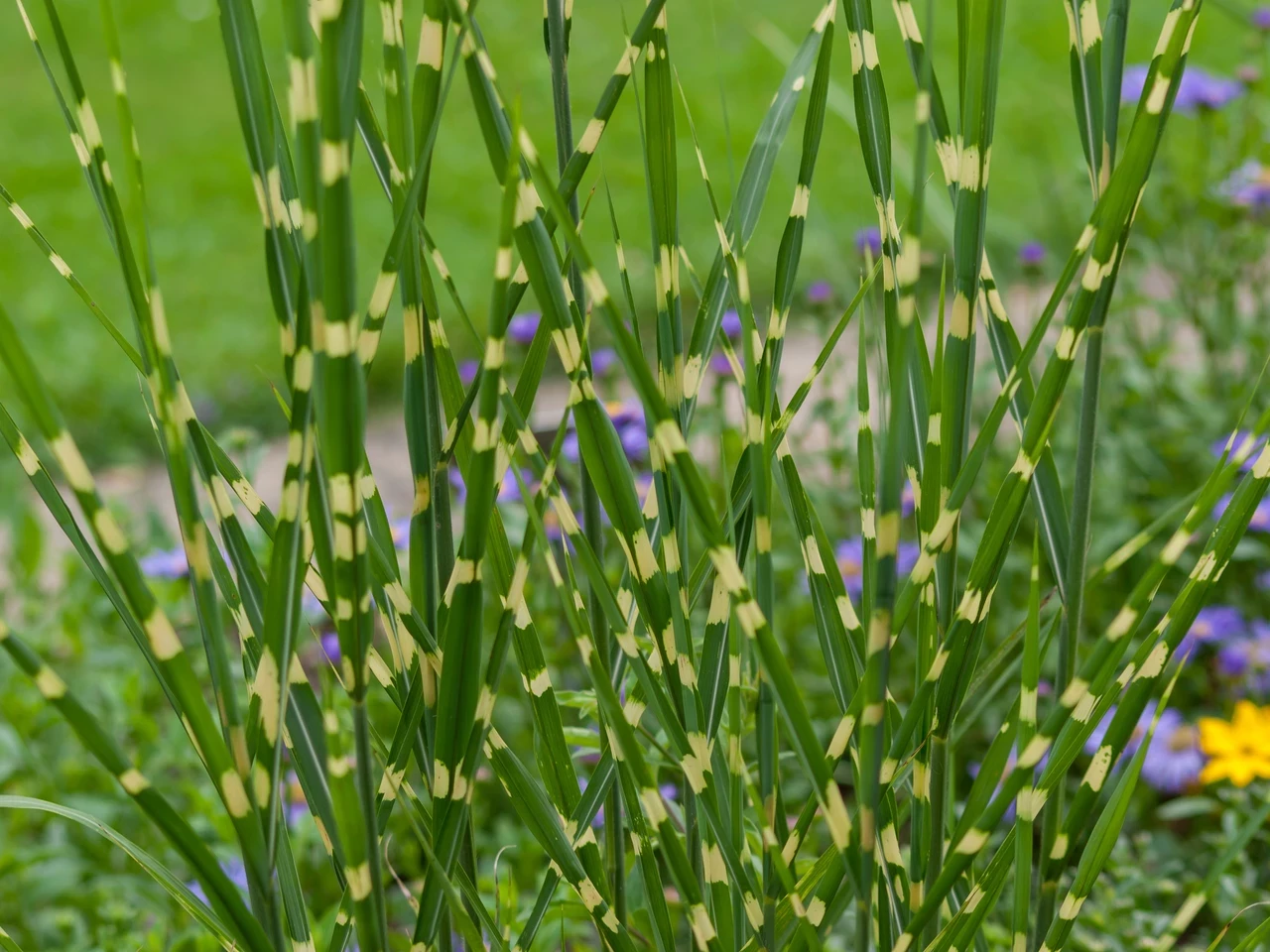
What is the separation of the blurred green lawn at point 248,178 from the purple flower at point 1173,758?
1001 mm

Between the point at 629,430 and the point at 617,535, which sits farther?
the point at 629,430

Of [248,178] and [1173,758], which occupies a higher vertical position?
[248,178]

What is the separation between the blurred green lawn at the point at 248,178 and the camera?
3.16 meters

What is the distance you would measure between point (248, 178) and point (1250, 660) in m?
3.58

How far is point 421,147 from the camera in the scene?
1.70ft

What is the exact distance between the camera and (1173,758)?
4.79 ft

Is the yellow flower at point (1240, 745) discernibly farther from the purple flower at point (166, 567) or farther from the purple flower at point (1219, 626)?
the purple flower at point (166, 567)

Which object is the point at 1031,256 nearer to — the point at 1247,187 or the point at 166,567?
the point at 1247,187

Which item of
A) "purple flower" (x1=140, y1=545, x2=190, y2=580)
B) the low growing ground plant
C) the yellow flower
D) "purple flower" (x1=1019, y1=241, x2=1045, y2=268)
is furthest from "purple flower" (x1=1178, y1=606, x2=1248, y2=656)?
"purple flower" (x1=140, y1=545, x2=190, y2=580)

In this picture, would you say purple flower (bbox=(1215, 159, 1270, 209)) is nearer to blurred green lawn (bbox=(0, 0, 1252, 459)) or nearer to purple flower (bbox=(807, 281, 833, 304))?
blurred green lawn (bbox=(0, 0, 1252, 459))

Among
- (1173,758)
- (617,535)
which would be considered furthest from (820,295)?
(617,535)

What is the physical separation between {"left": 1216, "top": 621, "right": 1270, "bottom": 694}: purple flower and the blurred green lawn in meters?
0.91

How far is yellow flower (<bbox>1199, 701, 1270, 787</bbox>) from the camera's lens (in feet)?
3.98

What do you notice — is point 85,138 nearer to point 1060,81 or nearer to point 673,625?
point 673,625
